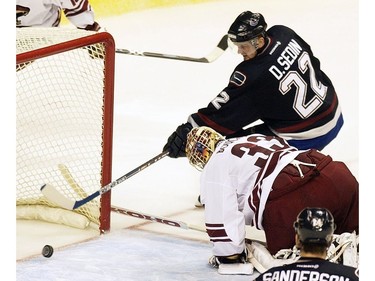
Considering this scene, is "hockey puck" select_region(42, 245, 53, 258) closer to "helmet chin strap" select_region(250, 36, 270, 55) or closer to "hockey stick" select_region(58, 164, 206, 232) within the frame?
"hockey stick" select_region(58, 164, 206, 232)

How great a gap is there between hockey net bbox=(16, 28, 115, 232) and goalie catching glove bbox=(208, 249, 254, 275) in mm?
707

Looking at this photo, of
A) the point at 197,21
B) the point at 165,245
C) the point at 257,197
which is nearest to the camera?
the point at 257,197

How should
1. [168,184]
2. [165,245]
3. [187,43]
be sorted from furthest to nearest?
[187,43] → [168,184] → [165,245]

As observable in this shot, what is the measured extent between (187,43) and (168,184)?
2.44 meters

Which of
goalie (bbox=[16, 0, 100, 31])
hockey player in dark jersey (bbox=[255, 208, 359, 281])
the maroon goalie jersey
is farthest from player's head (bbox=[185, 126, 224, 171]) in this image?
goalie (bbox=[16, 0, 100, 31])

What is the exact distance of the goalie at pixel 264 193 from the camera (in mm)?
3385

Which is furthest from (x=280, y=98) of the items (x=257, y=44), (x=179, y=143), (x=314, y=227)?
(x=314, y=227)

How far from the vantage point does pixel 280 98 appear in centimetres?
406

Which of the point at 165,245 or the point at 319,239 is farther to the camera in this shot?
the point at 165,245

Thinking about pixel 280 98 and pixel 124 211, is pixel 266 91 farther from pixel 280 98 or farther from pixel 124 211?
pixel 124 211

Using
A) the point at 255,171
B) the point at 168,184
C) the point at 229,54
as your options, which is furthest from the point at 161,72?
the point at 255,171

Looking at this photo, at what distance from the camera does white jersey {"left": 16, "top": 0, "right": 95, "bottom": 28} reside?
550cm

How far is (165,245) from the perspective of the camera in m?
3.85

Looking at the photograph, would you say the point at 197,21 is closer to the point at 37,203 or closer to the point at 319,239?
the point at 37,203
